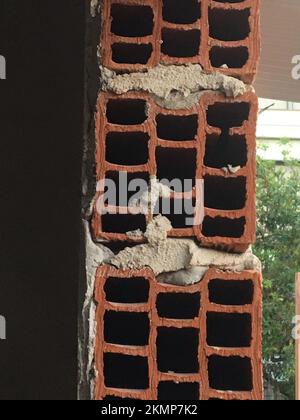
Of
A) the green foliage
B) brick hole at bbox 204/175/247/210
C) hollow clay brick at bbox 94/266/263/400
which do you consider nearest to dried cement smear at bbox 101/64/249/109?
brick hole at bbox 204/175/247/210

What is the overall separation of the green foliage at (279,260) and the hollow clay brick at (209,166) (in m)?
5.19

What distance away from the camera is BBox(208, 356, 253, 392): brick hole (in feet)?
2.81

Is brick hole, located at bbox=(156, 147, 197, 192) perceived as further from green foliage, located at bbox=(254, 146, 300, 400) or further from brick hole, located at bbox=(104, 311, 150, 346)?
green foliage, located at bbox=(254, 146, 300, 400)

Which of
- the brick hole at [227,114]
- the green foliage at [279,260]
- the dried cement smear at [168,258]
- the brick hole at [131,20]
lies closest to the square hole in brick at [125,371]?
the dried cement smear at [168,258]

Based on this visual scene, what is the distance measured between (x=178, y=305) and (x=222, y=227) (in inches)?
4.8

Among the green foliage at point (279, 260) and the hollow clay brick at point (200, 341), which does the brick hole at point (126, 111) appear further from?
the green foliage at point (279, 260)

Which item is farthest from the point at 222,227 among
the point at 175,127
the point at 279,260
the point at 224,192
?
the point at 279,260

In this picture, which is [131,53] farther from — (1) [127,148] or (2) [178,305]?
(2) [178,305]

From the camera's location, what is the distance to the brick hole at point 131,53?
914mm

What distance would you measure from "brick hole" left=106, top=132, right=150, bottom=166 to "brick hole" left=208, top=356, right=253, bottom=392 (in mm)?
284

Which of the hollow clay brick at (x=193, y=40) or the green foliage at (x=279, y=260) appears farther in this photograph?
the green foliage at (x=279, y=260)

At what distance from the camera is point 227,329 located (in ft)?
2.89

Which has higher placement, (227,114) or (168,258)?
(227,114)
